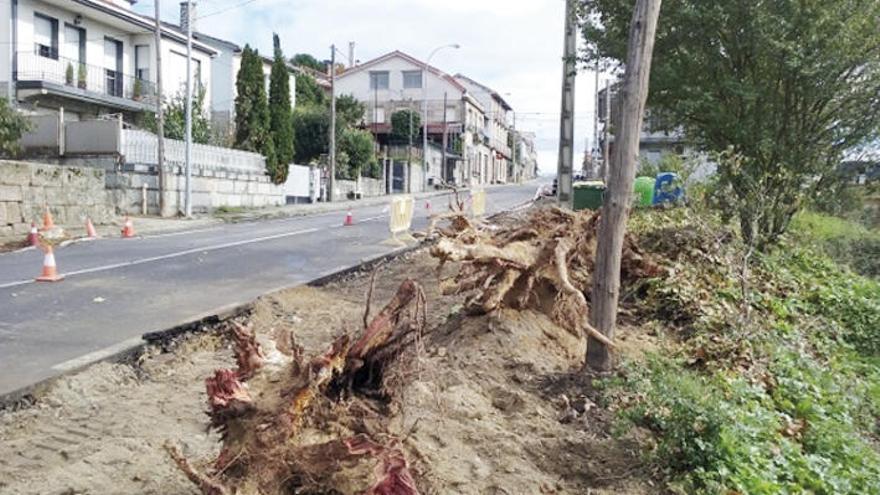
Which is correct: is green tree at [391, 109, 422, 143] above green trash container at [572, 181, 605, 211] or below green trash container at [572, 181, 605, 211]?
above

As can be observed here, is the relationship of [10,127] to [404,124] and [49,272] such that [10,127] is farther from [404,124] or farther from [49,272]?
[404,124]

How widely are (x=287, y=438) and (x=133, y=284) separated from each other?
7.06 meters

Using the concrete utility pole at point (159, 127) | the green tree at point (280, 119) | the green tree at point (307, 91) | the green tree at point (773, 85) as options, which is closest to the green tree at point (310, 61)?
the green tree at point (307, 91)

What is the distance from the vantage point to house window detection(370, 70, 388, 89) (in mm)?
65312

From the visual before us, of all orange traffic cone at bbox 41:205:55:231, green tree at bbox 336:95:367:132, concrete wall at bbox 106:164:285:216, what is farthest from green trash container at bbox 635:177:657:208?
green tree at bbox 336:95:367:132

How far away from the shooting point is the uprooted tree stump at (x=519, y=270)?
624cm

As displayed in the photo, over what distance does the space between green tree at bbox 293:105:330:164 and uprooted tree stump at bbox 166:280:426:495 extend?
126 feet

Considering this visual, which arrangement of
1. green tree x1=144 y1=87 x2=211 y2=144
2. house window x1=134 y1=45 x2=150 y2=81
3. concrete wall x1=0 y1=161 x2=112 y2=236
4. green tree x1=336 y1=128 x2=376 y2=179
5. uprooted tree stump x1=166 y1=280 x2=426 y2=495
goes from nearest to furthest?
uprooted tree stump x1=166 y1=280 x2=426 y2=495 → concrete wall x1=0 y1=161 x2=112 y2=236 → green tree x1=144 y1=87 x2=211 y2=144 → house window x1=134 y1=45 x2=150 y2=81 → green tree x1=336 y1=128 x2=376 y2=179

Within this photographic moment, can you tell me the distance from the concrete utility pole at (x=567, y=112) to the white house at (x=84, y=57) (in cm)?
1906

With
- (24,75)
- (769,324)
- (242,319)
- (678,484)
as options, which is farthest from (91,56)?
(678,484)

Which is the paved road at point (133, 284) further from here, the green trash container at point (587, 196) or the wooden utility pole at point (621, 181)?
the green trash container at point (587, 196)

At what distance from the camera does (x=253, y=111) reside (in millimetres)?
30016

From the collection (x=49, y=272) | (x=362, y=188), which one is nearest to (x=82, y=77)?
(x=362, y=188)

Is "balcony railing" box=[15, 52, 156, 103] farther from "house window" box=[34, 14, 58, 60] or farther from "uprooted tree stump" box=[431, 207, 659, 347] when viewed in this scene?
"uprooted tree stump" box=[431, 207, 659, 347]
